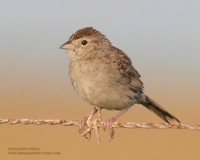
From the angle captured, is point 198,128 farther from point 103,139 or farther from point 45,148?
point 103,139

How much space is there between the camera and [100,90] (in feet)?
26.4

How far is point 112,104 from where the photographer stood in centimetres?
823

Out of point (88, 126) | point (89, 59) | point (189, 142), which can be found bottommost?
point (189, 142)

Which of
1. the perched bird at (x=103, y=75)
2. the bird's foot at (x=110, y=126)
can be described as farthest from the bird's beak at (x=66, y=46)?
the bird's foot at (x=110, y=126)

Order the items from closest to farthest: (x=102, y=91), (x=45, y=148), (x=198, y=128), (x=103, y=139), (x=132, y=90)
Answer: (x=198, y=128) < (x=102, y=91) < (x=132, y=90) < (x=45, y=148) < (x=103, y=139)

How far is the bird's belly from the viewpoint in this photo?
8.04 m

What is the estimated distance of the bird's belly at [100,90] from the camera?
26.4 ft

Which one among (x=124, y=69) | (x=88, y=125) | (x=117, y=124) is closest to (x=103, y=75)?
(x=124, y=69)

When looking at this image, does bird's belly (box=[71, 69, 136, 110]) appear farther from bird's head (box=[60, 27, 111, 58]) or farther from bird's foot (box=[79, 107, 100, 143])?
bird's head (box=[60, 27, 111, 58])

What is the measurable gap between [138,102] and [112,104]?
2.11ft

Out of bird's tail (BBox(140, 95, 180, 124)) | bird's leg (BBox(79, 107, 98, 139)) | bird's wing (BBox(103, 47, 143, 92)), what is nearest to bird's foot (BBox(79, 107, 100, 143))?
bird's leg (BBox(79, 107, 98, 139))

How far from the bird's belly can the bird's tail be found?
17.0 inches

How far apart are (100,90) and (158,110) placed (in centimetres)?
84

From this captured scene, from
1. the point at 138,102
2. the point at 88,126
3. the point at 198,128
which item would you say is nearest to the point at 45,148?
the point at 138,102
